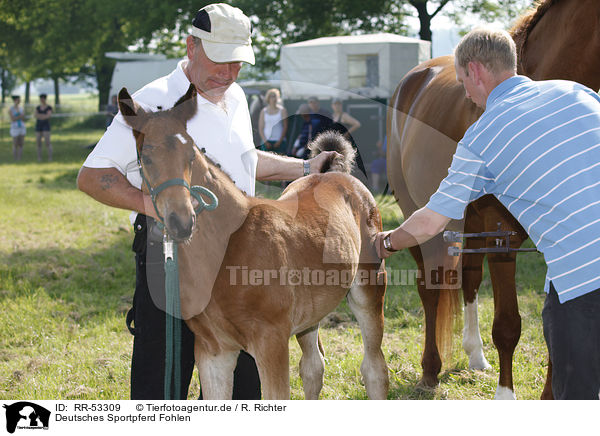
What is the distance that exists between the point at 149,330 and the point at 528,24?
8.96ft

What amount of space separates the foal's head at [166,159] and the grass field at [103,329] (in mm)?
2082

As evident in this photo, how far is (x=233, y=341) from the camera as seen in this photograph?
108 inches

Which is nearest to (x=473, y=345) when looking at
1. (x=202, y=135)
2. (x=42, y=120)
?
(x=202, y=135)

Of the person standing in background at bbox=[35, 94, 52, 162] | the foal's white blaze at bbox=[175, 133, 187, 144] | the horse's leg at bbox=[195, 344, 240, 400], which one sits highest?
the person standing in background at bbox=[35, 94, 52, 162]

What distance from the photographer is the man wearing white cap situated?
2.58 meters

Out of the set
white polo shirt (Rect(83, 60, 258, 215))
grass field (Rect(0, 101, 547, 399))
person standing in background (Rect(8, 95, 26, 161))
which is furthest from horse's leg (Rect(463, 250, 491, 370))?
person standing in background (Rect(8, 95, 26, 161))

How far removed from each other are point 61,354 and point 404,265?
3.69 metres

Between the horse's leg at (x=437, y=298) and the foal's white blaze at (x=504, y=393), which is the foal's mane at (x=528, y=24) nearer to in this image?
the horse's leg at (x=437, y=298)

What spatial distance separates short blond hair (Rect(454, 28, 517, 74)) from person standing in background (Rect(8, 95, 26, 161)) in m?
17.2

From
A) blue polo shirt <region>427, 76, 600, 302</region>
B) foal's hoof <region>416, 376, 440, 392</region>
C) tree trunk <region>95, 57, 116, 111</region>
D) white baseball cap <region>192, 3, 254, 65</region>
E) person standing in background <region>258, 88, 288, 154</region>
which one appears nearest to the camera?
blue polo shirt <region>427, 76, 600, 302</region>

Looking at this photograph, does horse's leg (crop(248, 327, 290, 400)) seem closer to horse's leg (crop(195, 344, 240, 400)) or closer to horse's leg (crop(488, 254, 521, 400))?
horse's leg (crop(195, 344, 240, 400))

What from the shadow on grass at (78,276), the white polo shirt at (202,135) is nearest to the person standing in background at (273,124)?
the shadow on grass at (78,276)
